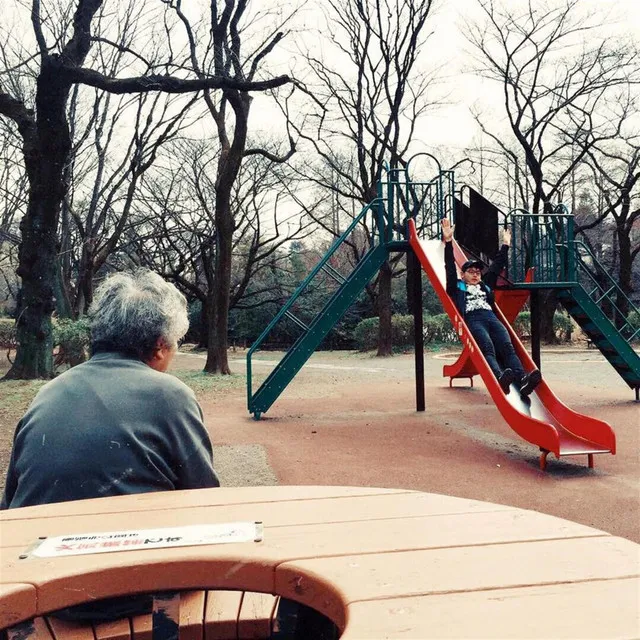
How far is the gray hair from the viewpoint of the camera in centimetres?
199

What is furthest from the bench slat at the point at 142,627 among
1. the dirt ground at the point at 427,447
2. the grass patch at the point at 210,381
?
the grass patch at the point at 210,381

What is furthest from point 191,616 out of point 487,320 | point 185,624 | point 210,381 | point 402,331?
point 402,331

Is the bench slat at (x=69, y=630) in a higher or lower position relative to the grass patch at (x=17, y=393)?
higher

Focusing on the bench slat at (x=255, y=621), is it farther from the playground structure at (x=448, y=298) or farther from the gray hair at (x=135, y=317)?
the playground structure at (x=448, y=298)

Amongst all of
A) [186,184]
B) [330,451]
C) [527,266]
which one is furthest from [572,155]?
[330,451]

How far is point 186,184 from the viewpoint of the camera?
72.7 ft

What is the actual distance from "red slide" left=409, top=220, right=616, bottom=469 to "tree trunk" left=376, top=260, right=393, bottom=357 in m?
11.2

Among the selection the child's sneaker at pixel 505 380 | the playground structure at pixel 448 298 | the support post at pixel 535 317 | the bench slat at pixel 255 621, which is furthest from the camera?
the support post at pixel 535 317

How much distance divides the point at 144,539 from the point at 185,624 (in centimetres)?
23

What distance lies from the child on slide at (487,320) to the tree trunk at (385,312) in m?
10.7

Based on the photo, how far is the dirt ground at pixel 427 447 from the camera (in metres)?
5.24

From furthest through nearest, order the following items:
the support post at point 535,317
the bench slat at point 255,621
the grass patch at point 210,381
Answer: the grass patch at point 210,381, the support post at point 535,317, the bench slat at point 255,621

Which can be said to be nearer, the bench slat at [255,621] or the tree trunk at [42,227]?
the bench slat at [255,621]

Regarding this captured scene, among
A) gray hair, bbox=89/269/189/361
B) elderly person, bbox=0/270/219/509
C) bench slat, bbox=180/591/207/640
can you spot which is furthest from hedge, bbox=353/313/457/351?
bench slat, bbox=180/591/207/640
